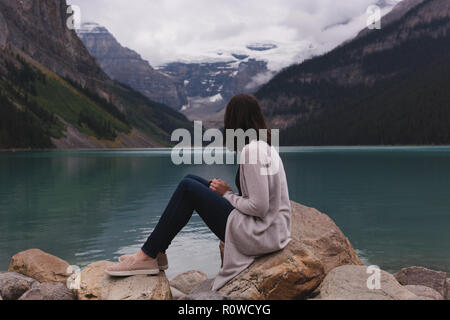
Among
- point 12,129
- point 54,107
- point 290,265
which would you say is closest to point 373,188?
point 290,265

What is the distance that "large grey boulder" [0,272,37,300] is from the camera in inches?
283

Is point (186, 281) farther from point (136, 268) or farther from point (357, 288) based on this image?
point (357, 288)

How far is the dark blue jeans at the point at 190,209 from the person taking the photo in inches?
219

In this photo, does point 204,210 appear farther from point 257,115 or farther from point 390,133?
point 390,133

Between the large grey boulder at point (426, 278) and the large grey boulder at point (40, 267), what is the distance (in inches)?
284

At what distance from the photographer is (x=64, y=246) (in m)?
14.7

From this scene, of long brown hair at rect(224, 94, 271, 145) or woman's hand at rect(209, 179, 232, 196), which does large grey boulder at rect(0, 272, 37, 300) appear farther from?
long brown hair at rect(224, 94, 271, 145)

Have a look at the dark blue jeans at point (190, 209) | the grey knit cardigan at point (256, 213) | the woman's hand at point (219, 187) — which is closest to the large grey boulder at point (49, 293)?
the dark blue jeans at point (190, 209)

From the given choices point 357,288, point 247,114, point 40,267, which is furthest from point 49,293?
point 357,288

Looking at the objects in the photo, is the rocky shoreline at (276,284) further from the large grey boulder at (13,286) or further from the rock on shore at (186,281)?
the rock on shore at (186,281)

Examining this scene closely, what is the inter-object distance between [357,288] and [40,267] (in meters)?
6.60

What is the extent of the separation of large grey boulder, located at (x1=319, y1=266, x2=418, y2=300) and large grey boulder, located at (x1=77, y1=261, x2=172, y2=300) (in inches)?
92.9

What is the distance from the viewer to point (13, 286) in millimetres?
7285
